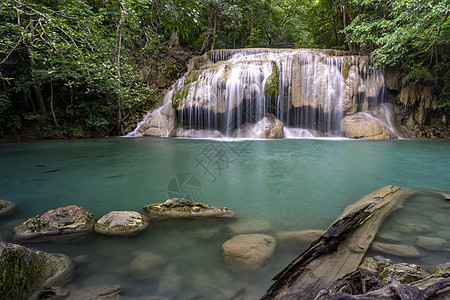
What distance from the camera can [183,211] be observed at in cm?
319

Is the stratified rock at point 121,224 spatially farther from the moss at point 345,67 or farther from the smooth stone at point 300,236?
the moss at point 345,67

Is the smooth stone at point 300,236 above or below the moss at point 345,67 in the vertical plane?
below

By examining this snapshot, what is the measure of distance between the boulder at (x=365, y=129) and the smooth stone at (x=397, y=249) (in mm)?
11724

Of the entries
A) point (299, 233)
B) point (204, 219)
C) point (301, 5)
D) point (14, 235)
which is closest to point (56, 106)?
point (14, 235)

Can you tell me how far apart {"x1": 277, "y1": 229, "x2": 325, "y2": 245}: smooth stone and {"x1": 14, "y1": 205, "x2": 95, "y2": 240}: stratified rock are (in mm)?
2271

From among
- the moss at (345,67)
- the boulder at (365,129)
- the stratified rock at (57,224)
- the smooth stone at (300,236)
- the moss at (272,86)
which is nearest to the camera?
the smooth stone at (300,236)

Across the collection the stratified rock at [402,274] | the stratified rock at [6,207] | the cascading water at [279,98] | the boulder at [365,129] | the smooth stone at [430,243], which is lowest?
the smooth stone at [430,243]

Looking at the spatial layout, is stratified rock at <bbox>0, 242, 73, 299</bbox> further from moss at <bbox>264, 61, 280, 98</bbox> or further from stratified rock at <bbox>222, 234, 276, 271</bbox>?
moss at <bbox>264, 61, 280, 98</bbox>

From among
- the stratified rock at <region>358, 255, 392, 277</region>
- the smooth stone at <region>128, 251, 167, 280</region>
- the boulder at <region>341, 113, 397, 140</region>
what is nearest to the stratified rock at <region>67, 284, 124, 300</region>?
the smooth stone at <region>128, 251, 167, 280</region>

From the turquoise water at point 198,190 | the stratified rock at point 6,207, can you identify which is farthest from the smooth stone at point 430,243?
the stratified rock at point 6,207

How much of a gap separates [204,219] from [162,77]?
A: 643 inches

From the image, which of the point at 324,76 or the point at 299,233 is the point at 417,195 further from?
the point at 324,76

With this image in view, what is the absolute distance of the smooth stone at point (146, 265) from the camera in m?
1.98

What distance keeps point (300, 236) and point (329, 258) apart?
0.73 m
